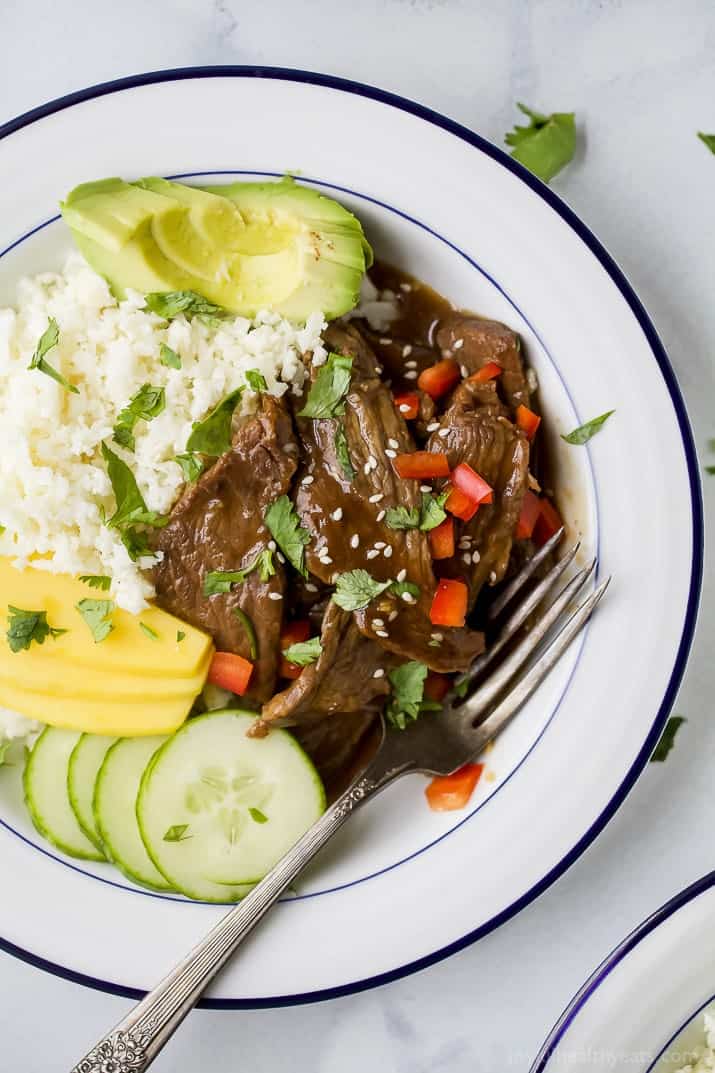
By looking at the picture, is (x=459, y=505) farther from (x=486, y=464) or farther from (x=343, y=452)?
(x=343, y=452)

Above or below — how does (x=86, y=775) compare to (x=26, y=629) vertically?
below

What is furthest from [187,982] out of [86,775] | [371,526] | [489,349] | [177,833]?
[489,349]

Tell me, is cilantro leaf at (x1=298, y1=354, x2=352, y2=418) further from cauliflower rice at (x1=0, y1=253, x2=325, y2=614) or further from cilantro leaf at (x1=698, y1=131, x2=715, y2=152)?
cilantro leaf at (x1=698, y1=131, x2=715, y2=152)

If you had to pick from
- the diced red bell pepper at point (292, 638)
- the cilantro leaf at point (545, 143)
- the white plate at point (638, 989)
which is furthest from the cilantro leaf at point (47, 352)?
the white plate at point (638, 989)

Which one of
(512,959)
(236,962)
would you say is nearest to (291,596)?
(236,962)

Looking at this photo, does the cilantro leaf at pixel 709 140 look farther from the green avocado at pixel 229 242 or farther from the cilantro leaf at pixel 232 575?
the cilantro leaf at pixel 232 575
